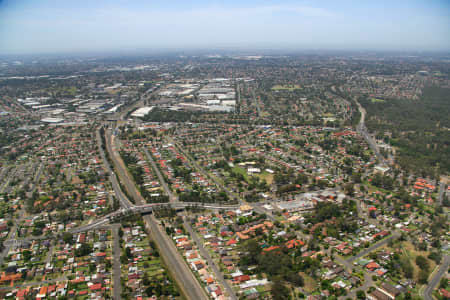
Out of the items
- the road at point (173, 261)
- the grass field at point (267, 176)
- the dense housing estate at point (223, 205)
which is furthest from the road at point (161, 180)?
the grass field at point (267, 176)

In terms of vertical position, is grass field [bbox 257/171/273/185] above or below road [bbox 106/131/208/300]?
above

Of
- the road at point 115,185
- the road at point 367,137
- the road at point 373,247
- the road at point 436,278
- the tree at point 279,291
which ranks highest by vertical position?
the road at point 367,137

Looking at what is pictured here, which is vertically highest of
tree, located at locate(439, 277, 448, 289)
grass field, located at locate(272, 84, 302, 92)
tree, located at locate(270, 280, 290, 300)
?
grass field, located at locate(272, 84, 302, 92)

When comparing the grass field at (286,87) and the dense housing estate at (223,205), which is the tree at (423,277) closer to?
the dense housing estate at (223,205)

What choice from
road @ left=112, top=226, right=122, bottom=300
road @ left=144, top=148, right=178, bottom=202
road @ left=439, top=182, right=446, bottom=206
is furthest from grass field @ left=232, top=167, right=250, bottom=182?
road @ left=439, top=182, right=446, bottom=206

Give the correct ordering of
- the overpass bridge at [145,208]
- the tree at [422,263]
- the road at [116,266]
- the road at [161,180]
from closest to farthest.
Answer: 1. the road at [116,266]
2. the tree at [422,263]
3. the overpass bridge at [145,208]
4. the road at [161,180]

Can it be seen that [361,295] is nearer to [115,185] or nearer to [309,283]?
[309,283]

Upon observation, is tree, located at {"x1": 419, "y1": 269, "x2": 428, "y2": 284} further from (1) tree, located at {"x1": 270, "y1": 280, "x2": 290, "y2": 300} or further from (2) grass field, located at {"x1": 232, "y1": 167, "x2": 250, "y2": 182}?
(2) grass field, located at {"x1": 232, "y1": 167, "x2": 250, "y2": 182}
